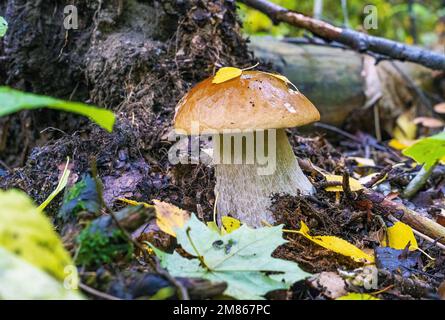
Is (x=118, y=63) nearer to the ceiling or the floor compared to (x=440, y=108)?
nearer to the ceiling

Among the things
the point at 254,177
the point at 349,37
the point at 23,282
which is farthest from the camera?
the point at 349,37

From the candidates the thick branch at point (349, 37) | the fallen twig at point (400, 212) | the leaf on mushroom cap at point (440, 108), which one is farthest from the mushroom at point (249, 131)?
the leaf on mushroom cap at point (440, 108)

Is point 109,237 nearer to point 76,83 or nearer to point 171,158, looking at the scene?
point 171,158

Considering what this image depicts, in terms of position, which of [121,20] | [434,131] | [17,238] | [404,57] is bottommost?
[434,131]

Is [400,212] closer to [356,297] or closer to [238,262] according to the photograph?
[356,297]

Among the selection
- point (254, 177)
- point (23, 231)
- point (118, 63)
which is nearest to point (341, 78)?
point (118, 63)

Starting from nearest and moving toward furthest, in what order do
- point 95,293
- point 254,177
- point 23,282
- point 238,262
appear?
point 23,282
point 95,293
point 238,262
point 254,177

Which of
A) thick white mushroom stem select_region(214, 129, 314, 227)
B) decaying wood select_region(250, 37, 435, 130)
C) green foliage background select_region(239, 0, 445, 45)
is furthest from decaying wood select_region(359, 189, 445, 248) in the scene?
green foliage background select_region(239, 0, 445, 45)

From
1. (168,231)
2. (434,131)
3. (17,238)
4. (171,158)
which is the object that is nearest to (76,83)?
(171,158)
